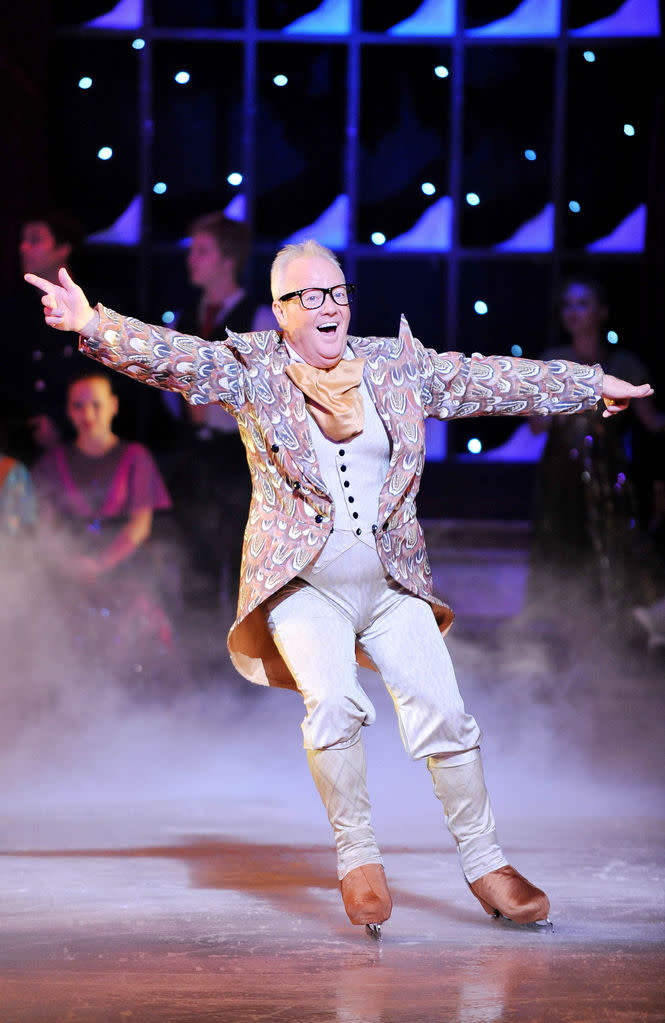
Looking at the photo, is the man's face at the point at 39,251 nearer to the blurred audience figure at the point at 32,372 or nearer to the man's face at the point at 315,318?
the blurred audience figure at the point at 32,372

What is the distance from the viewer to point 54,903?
7.88 ft

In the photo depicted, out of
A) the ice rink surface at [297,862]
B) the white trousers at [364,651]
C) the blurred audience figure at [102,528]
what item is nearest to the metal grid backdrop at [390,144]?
the blurred audience figure at [102,528]

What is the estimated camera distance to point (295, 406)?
2393mm

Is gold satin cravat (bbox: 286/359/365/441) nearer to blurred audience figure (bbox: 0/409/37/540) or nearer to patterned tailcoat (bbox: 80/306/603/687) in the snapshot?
patterned tailcoat (bbox: 80/306/603/687)

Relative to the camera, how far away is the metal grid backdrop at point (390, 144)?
6.10m

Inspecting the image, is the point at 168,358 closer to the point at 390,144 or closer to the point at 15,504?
the point at 15,504

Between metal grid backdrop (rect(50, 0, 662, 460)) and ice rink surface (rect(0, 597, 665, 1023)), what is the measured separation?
2.12 metres

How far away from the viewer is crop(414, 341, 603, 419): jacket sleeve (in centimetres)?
253

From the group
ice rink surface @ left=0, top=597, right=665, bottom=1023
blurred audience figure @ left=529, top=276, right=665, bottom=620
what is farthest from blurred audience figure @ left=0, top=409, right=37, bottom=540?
blurred audience figure @ left=529, top=276, right=665, bottom=620

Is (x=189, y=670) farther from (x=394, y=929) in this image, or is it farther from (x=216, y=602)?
(x=394, y=929)

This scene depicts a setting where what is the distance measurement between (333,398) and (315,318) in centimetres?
16

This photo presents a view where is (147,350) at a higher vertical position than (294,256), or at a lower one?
lower

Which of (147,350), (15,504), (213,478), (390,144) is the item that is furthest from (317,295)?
(390,144)

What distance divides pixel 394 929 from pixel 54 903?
2.01 feet
